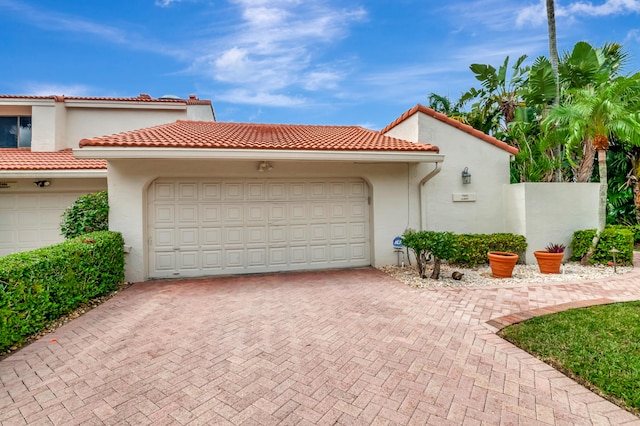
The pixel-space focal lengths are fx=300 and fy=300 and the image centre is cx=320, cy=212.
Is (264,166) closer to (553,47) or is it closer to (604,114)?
(604,114)

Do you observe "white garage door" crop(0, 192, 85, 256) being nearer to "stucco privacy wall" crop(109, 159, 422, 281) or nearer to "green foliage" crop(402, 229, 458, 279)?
"stucco privacy wall" crop(109, 159, 422, 281)

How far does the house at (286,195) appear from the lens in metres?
7.62

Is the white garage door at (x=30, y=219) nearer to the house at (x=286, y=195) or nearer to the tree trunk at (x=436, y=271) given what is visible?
the house at (x=286, y=195)

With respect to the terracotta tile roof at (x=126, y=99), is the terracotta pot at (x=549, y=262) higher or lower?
lower

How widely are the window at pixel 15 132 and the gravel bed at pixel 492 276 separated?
1618 cm

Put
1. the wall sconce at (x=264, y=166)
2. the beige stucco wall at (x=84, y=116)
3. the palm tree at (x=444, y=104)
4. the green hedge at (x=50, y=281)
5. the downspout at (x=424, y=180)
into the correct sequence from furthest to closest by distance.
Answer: the palm tree at (x=444, y=104) → the beige stucco wall at (x=84, y=116) → the downspout at (x=424, y=180) → the wall sconce at (x=264, y=166) → the green hedge at (x=50, y=281)

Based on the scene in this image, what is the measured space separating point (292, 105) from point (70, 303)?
56.2 feet

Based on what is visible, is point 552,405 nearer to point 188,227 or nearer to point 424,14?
point 188,227

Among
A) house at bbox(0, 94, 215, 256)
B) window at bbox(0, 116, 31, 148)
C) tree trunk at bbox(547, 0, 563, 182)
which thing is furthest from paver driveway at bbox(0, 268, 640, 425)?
window at bbox(0, 116, 31, 148)

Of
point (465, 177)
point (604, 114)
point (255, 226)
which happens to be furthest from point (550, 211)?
point (255, 226)

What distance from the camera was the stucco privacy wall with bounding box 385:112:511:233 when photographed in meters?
9.44

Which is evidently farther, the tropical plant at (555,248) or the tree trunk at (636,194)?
the tree trunk at (636,194)

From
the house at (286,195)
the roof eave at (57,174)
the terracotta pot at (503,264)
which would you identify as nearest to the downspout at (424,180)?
the house at (286,195)

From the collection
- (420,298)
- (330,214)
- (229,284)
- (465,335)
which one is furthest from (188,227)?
(465,335)
